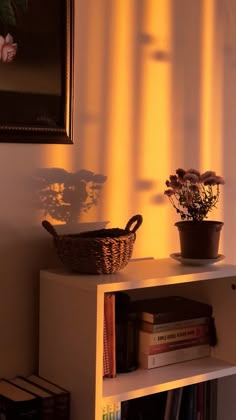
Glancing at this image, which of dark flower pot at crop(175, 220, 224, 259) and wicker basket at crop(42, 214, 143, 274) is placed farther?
dark flower pot at crop(175, 220, 224, 259)

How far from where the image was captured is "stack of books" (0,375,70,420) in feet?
5.56

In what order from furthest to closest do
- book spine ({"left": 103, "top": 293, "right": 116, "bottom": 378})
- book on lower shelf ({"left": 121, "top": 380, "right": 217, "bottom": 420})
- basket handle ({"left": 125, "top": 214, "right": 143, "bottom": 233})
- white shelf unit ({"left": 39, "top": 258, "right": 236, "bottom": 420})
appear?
book on lower shelf ({"left": 121, "top": 380, "right": 217, "bottom": 420})
basket handle ({"left": 125, "top": 214, "right": 143, "bottom": 233})
book spine ({"left": 103, "top": 293, "right": 116, "bottom": 378})
white shelf unit ({"left": 39, "top": 258, "right": 236, "bottom": 420})

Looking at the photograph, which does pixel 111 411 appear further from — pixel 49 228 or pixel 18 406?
pixel 49 228

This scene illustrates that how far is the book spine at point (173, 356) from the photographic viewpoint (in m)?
1.93

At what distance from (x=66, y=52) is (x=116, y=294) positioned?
0.70 meters

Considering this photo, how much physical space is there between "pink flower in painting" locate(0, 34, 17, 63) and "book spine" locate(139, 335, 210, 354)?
35.0 inches

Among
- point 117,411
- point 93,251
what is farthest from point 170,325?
point 93,251

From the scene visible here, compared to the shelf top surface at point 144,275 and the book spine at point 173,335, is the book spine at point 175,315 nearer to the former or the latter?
the book spine at point 173,335

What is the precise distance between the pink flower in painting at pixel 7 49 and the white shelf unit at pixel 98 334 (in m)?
0.59

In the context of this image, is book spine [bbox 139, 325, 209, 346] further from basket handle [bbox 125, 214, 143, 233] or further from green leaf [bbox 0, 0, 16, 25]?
green leaf [bbox 0, 0, 16, 25]

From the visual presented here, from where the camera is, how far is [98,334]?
167cm

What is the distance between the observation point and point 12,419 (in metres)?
1.68

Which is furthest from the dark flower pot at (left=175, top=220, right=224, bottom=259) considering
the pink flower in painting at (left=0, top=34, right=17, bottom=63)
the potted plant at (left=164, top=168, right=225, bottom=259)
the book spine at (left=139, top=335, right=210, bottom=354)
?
the pink flower in painting at (left=0, top=34, right=17, bottom=63)

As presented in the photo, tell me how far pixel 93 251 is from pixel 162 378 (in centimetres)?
43
